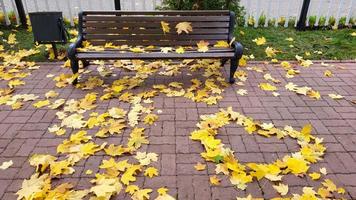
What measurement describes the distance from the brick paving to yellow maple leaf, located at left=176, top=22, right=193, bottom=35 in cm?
68

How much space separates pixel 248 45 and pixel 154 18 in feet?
7.08

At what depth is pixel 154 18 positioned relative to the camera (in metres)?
4.64

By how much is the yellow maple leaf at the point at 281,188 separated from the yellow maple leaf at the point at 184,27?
2660 millimetres

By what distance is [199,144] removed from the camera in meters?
3.33

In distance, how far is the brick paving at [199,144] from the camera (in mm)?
2826

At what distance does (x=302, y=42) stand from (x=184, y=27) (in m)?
2.73

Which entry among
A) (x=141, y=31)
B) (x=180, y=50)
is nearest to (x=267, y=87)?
(x=180, y=50)

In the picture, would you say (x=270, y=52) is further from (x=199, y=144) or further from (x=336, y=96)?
(x=199, y=144)

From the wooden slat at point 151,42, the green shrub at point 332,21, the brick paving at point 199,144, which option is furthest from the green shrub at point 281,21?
the wooden slat at point 151,42

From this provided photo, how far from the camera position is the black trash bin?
507 cm

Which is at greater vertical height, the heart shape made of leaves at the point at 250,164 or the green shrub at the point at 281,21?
the green shrub at the point at 281,21

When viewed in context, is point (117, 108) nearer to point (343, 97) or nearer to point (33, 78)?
point (33, 78)

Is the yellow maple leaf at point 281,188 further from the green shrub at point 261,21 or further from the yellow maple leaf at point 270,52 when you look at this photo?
the green shrub at point 261,21

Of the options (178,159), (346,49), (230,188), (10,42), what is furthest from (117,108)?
(346,49)
